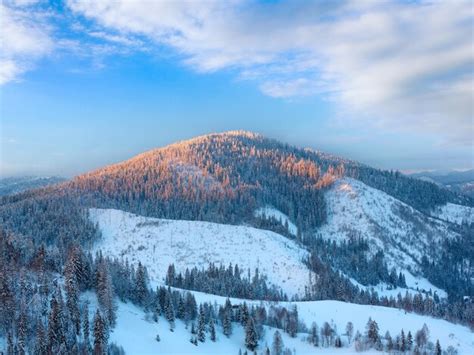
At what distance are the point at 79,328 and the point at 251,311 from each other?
41608 millimetres

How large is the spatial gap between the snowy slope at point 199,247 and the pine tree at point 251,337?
52.8 metres

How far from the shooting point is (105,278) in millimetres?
87062

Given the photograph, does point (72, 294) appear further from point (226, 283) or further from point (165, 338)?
point (226, 283)

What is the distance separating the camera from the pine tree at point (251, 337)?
301ft

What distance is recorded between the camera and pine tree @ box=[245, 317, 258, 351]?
91.7 meters

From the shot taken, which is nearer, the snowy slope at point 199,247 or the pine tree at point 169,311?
the pine tree at point 169,311

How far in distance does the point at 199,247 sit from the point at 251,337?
8184 centimetres

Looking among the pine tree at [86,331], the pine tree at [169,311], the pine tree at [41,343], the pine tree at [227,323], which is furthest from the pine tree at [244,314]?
the pine tree at [41,343]

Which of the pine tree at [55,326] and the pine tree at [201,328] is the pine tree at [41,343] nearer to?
the pine tree at [55,326]

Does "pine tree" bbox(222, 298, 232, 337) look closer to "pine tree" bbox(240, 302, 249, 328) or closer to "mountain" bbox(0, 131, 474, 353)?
"mountain" bbox(0, 131, 474, 353)

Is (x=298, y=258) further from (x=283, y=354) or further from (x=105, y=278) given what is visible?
(x=105, y=278)

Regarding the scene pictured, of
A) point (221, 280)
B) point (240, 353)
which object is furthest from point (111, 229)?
point (240, 353)

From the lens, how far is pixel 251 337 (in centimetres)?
9200

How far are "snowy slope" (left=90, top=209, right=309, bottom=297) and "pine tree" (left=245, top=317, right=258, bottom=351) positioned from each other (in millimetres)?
52763
